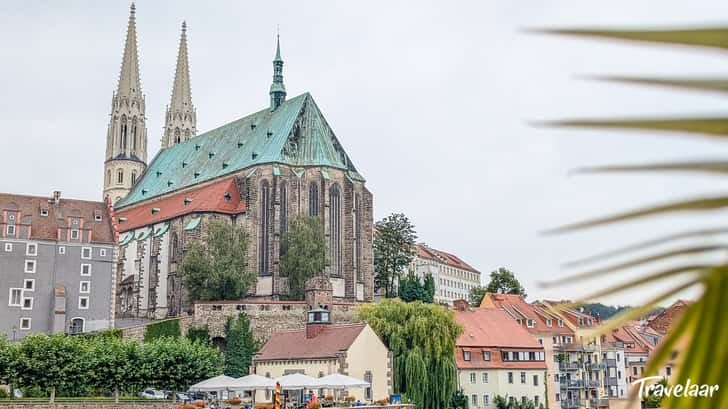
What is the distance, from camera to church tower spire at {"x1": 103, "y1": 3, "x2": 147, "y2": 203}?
105938 mm

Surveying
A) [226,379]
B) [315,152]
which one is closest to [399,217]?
[315,152]

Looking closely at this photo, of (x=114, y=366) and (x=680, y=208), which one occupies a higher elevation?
(x=114, y=366)

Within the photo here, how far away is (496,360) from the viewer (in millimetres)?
61438

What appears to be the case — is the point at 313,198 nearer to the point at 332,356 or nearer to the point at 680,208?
the point at 332,356

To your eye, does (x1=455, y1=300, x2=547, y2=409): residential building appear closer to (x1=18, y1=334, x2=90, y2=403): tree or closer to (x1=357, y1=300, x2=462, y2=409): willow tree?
(x1=357, y1=300, x2=462, y2=409): willow tree

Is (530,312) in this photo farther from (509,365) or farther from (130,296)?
(130,296)

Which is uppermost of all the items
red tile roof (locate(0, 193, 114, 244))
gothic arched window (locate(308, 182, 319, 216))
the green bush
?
gothic arched window (locate(308, 182, 319, 216))

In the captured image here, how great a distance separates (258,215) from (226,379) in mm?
34093

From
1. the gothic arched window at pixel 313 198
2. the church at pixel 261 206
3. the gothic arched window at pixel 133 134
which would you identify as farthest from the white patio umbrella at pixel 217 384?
the gothic arched window at pixel 133 134

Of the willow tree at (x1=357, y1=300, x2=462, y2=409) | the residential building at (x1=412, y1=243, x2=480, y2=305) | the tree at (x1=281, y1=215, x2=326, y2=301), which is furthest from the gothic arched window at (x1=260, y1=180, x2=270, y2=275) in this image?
the residential building at (x1=412, y1=243, x2=480, y2=305)

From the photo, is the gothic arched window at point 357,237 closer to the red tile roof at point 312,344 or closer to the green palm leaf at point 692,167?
the red tile roof at point 312,344

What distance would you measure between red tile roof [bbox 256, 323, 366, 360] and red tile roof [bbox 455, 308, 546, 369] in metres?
12.1

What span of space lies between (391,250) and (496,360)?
25.9m

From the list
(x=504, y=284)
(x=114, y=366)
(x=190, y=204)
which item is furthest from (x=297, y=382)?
(x=504, y=284)
